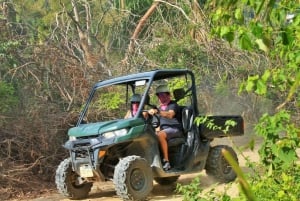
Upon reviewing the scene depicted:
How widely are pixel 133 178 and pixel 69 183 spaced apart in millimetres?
1312

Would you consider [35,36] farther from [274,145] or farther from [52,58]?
[274,145]

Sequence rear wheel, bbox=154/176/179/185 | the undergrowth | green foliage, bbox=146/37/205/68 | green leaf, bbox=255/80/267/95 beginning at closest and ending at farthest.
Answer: green leaf, bbox=255/80/267/95 < the undergrowth < rear wheel, bbox=154/176/179/185 < green foliage, bbox=146/37/205/68

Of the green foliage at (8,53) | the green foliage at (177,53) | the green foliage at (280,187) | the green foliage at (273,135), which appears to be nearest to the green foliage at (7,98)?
the green foliage at (8,53)

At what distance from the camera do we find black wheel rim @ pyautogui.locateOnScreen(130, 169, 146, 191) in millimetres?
7980

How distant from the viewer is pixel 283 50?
4.12 m

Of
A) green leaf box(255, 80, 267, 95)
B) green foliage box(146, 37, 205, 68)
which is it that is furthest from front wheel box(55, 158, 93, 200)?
green foliage box(146, 37, 205, 68)

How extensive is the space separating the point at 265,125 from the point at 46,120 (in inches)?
301

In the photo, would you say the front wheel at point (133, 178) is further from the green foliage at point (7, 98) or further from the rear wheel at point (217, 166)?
the green foliage at point (7, 98)

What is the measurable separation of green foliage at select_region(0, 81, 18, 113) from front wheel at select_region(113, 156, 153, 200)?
15.5ft

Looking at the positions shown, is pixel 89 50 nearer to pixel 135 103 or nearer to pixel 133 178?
pixel 135 103

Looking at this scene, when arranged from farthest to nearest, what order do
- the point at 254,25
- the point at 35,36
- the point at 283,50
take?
the point at 35,36, the point at 283,50, the point at 254,25

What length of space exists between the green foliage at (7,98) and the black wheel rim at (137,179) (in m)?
4.75

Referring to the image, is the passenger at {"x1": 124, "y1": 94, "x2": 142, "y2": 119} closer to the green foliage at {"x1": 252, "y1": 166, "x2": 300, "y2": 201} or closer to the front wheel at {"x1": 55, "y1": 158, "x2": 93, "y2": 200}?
the front wheel at {"x1": 55, "y1": 158, "x2": 93, "y2": 200}

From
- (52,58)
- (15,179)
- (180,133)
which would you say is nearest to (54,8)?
(52,58)
